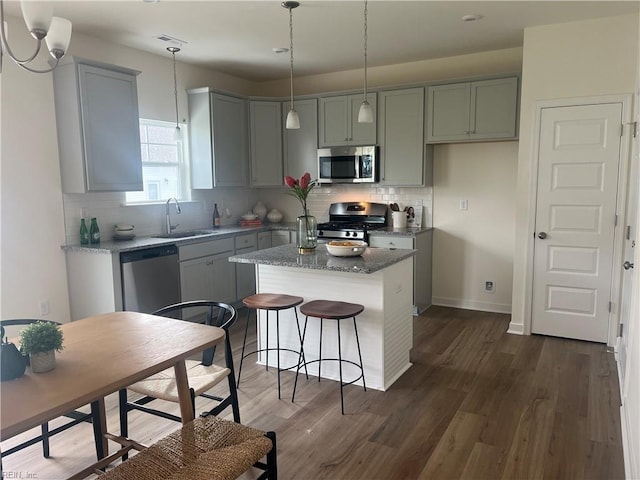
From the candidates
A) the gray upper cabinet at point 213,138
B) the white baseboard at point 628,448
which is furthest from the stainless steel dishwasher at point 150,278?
the white baseboard at point 628,448

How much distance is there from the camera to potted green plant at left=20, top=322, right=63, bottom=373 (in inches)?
65.9

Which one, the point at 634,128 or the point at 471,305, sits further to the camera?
the point at 471,305

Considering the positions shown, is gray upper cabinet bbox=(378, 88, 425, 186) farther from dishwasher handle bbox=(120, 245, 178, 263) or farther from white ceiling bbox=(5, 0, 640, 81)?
dishwasher handle bbox=(120, 245, 178, 263)

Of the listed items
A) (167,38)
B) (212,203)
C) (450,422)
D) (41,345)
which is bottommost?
(450,422)

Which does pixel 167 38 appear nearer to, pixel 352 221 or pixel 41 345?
pixel 352 221

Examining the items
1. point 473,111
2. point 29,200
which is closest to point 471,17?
point 473,111

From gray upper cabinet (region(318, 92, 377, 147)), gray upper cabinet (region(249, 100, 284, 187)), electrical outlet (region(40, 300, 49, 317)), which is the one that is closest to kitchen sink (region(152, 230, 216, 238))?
gray upper cabinet (region(249, 100, 284, 187))

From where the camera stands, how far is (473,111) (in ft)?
15.7

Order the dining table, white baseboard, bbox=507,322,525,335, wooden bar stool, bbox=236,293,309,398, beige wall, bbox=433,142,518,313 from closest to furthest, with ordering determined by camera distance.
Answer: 1. the dining table
2. wooden bar stool, bbox=236,293,309,398
3. white baseboard, bbox=507,322,525,335
4. beige wall, bbox=433,142,518,313

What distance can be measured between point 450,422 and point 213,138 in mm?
3871

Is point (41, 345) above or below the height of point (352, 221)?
below

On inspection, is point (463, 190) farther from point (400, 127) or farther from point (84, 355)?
point (84, 355)

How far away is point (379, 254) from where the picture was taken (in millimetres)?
3518

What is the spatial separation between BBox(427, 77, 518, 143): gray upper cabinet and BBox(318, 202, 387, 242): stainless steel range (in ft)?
3.51
